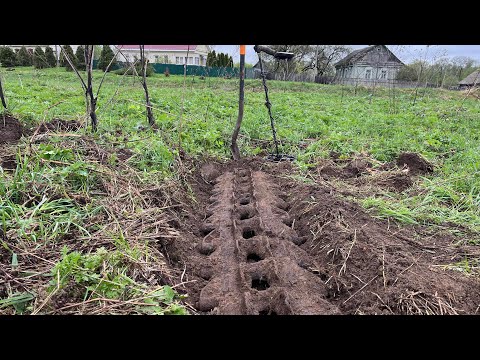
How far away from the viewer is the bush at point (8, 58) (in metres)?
19.8

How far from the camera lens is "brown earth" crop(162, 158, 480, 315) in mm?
2309

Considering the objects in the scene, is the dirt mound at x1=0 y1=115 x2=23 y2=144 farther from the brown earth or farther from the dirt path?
the dirt path

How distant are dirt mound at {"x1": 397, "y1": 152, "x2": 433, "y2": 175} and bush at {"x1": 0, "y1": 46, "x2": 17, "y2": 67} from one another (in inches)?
849

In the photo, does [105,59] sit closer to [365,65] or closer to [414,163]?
[414,163]

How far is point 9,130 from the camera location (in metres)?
4.52

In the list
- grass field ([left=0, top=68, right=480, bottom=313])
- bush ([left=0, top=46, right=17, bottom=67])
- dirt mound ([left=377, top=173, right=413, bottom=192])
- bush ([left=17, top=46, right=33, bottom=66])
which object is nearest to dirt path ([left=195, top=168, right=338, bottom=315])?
grass field ([left=0, top=68, right=480, bottom=313])

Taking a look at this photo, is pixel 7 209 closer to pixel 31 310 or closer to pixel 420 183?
pixel 31 310

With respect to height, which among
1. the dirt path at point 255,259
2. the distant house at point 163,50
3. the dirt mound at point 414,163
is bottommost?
the dirt path at point 255,259

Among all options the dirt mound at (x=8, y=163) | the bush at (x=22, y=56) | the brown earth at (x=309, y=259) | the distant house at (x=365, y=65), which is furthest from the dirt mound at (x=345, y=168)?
the distant house at (x=365, y=65)

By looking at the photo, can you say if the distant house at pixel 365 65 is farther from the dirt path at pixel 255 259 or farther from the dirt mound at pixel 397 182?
the dirt path at pixel 255 259

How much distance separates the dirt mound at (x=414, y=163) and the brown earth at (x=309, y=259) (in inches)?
75.3

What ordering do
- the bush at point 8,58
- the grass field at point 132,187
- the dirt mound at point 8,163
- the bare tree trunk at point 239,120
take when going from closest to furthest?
the grass field at point 132,187 < the dirt mound at point 8,163 < the bare tree trunk at point 239,120 < the bush at point 8,58

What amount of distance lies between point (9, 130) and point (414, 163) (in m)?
5.82

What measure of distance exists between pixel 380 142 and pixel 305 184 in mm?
2968
